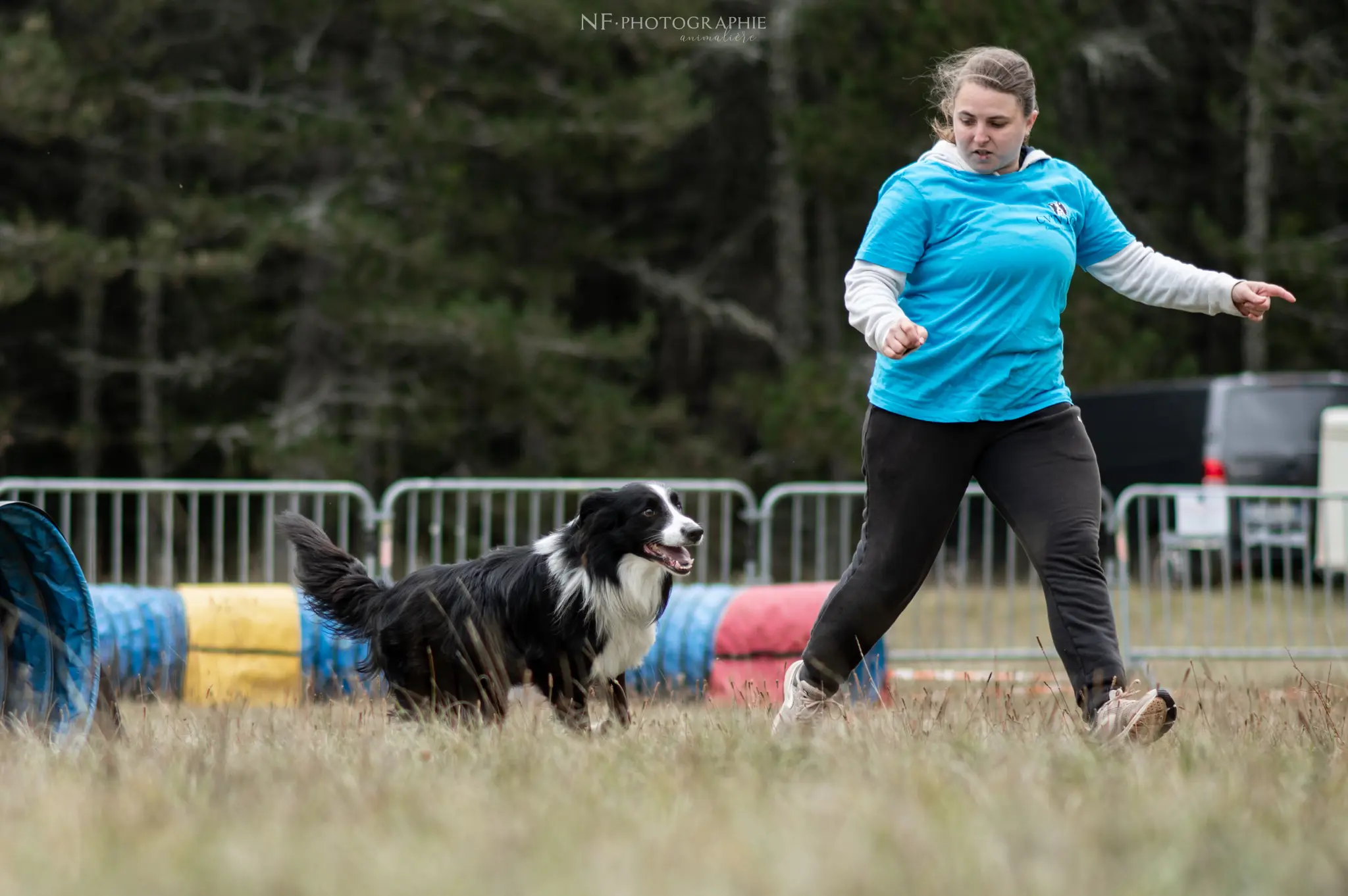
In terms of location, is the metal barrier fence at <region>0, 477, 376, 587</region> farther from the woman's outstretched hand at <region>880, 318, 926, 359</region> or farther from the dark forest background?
the woman's outstretched hand at <region>880, 318, 926, 359</region>

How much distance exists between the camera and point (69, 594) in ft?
15.3

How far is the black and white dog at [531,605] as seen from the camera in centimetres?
527

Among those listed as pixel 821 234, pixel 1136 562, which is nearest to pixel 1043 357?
pixel 1136 562

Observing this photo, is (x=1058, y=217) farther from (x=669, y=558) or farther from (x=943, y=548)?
(x=943, y=548)

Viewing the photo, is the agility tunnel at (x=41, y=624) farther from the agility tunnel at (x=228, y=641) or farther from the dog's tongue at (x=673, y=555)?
the agility tunnel at (x=228, y=641)

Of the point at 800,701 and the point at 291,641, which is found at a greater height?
the point at 800,701

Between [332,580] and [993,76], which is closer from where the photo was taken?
[993,76]

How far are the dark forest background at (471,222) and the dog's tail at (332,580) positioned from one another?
10.4 metres

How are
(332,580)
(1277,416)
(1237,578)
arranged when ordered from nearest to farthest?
(332,580) < (1277,416) < (1237,578)

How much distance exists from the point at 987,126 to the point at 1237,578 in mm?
12046

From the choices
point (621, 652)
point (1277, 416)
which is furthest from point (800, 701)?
point (1277, 416)

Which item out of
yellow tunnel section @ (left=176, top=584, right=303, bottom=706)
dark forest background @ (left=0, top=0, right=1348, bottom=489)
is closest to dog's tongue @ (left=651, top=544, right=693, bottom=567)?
yellow tunnel section @ (left=176, top=584, right=303, bottom=706)

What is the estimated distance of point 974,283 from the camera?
4.04 m

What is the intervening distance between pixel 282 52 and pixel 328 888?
54.7ft
